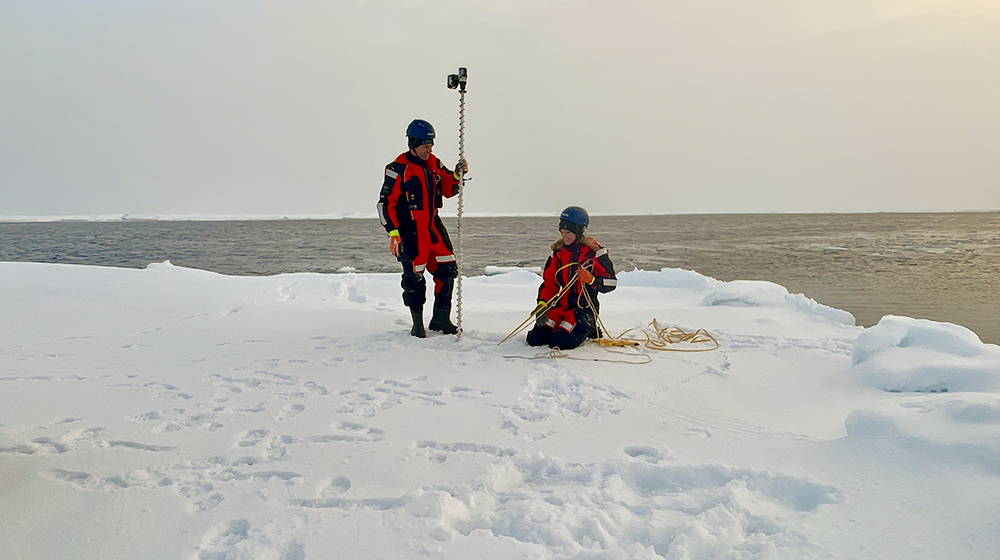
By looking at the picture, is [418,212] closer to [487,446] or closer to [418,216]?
[418,216]

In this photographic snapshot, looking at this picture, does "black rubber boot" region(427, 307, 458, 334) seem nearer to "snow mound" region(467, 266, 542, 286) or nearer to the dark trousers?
the dark trousers

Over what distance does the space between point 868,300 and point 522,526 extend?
12549mm

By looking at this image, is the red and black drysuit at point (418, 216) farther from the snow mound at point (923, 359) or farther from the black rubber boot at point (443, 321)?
the snow mound at point (923, 359)

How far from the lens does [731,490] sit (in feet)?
8.70

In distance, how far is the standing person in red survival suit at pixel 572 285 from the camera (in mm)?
5672

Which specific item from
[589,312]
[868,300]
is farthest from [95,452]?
[868,300]

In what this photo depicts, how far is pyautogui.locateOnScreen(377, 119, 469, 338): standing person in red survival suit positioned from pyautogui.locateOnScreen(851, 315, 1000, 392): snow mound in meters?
3.90

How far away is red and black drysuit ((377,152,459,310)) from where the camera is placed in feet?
19.2

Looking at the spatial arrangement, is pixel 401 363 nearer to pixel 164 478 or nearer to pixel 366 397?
pixel 366 397

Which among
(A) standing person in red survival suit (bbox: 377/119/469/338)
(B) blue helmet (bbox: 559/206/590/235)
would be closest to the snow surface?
(A) standing person in red survival suit (bbox: 377/119/469/338)

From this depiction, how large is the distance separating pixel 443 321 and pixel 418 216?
1.19 meters

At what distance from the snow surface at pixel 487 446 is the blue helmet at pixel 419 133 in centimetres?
203

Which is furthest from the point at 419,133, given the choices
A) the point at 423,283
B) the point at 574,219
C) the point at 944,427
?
the point at 944,427

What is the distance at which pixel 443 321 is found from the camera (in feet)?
20.7
